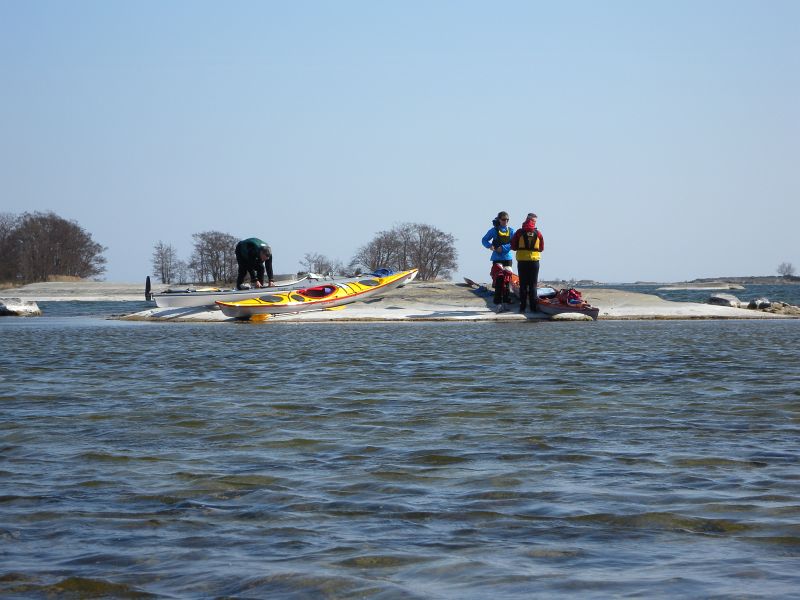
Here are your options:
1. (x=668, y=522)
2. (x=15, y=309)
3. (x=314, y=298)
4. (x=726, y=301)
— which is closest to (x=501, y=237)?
(x=314, y=298)

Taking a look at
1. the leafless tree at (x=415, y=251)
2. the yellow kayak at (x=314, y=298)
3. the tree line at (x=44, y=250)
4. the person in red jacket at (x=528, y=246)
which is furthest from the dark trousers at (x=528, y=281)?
the tree line at (x=44, y=250)

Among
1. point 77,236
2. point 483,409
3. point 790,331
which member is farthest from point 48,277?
point 483,409

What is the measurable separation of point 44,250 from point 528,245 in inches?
3660

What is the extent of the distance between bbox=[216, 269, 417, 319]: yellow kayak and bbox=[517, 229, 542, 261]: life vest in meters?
6.74

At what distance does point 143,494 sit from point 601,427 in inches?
153

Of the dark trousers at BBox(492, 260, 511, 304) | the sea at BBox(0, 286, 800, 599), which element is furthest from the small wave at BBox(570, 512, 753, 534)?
the dark trousers at BBox(492, 260, 511, 304)

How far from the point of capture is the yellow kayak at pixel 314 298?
2883 cm

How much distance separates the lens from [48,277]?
107 m

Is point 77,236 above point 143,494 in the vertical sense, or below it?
above

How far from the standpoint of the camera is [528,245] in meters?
25.9

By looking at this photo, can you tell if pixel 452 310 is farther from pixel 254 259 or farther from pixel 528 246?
pixel 254 259

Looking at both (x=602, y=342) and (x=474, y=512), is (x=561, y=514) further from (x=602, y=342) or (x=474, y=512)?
(x=602, y=342)

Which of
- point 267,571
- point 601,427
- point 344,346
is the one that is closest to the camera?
point 267,571

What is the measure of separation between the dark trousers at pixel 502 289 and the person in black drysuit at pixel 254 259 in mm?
6904
